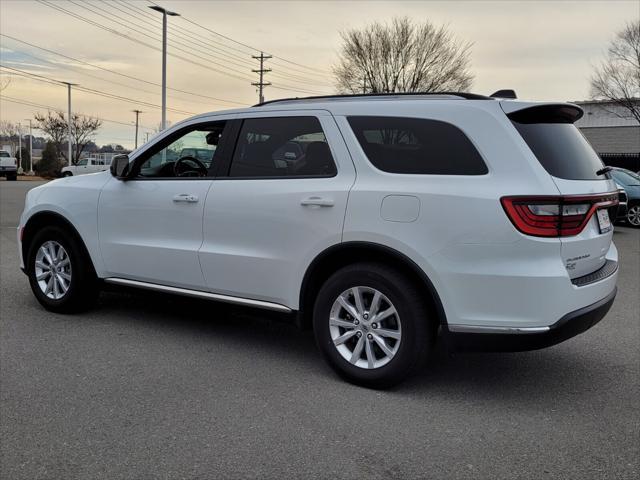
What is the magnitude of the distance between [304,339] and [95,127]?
7825cm

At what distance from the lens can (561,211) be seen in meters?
3.45

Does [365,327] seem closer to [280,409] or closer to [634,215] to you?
[280,409]

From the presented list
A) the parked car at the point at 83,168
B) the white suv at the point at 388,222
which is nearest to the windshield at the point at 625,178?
the white suv at the point at 388,222

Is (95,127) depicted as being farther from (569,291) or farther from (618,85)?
(569,291)

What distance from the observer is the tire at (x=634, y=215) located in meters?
15.2

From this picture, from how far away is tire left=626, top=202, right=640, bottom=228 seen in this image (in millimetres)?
15195

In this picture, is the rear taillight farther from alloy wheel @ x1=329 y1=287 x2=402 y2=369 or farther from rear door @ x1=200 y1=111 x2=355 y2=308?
rear door @ x1=200 y1=111 x2=355 y2=308

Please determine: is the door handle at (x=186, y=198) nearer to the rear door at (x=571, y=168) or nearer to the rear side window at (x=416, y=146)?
the rear side window at (x=416, y=146)

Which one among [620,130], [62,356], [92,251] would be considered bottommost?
[62,356]

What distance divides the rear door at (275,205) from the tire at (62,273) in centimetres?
148

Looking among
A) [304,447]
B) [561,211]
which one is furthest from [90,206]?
[561,211]

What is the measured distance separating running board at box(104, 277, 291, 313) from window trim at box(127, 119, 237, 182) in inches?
34.0

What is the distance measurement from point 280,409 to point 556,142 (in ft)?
7.57

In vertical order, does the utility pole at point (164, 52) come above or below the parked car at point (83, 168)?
above
